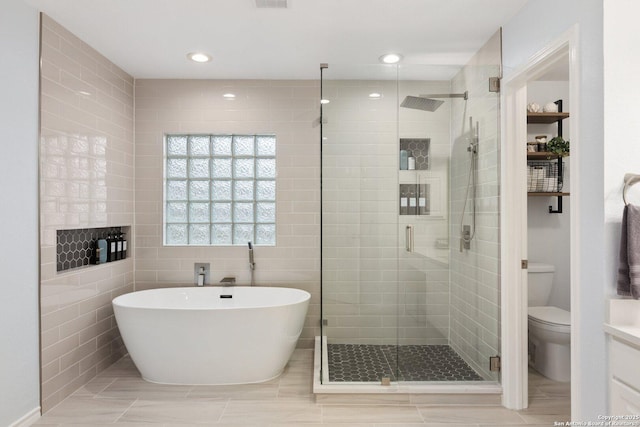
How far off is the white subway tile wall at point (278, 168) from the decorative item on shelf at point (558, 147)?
6.83ft

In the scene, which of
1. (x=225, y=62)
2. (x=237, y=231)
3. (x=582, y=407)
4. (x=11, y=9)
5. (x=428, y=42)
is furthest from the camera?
(x=237, y=231)

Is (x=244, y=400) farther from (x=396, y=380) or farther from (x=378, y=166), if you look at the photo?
(x=378, y=166)

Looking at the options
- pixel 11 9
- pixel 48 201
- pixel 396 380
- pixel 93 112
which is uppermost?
pixel 11 9

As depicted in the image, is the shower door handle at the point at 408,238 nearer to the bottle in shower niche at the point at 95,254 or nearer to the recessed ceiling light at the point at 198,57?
the recessed ceiling light at the point at 198,57

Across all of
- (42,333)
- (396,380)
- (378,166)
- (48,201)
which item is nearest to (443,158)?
(378,166)

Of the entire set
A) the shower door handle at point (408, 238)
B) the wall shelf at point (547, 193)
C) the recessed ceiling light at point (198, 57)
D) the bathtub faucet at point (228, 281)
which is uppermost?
the recessed ceiling light at point (198, 57)

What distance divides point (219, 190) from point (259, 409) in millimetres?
2090

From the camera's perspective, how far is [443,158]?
2684 mm

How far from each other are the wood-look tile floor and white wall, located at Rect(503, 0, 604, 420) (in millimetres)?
769

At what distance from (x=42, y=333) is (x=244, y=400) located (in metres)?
1.41

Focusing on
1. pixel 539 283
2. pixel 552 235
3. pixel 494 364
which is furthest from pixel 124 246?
pixel 552 235

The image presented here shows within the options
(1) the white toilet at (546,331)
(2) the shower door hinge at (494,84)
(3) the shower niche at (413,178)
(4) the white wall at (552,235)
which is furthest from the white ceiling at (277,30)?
(1) the white toilet at (546,331)

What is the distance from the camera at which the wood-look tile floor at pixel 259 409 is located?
2.46 meters

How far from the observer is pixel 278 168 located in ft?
12.4
